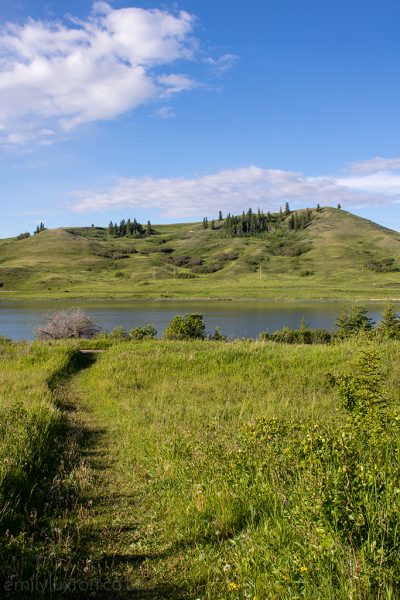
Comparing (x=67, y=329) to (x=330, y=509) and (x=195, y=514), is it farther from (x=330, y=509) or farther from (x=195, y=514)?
(x=330, y=509)

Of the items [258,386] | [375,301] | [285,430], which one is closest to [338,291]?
[375,301]

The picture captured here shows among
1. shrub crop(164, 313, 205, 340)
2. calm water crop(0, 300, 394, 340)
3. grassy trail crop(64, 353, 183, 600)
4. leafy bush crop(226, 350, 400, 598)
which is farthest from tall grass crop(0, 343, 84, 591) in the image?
calm water crop(0, 300, 394, 340)

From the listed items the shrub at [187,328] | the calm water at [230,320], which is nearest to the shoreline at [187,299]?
the calm water at [230,320]

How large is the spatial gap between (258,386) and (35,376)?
8664mm

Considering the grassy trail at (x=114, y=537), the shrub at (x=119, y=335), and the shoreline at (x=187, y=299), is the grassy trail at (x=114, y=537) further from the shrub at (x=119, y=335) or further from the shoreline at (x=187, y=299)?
the shoreline at (x=187, y=299)

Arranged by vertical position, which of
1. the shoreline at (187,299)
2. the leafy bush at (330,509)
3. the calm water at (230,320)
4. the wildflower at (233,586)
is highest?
the leafy bush at (330,509)

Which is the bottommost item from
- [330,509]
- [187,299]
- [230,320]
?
[230,320]

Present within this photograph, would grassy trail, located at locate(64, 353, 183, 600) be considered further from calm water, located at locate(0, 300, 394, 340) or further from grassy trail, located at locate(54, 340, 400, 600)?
calm water, located at locate(0, 300, 394, 340)

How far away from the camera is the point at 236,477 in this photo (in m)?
7.05

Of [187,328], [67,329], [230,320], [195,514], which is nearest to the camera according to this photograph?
[195,514]

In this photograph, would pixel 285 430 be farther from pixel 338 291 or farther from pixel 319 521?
pixel 338 291

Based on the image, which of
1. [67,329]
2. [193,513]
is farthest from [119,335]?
[193,513]

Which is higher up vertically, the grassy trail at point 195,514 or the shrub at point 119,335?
the grassy trail at point 195,514

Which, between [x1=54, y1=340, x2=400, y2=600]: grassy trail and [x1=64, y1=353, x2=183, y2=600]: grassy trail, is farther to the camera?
[x1=64, y1=353, x2=183, y2=600]: grassy trail
